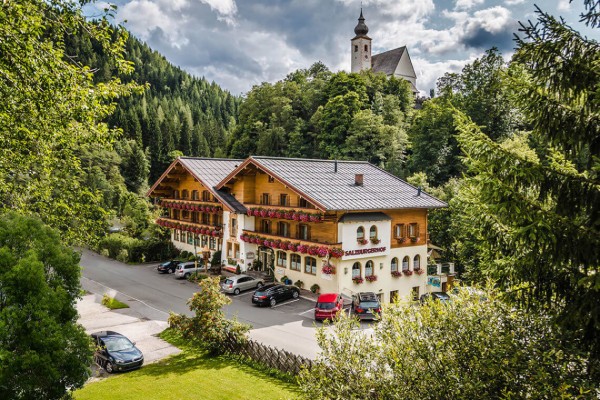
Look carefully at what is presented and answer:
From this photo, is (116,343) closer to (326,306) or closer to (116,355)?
(116,355)

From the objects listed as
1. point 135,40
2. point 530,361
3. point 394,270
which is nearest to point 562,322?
point 530,361

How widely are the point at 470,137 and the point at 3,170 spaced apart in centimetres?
1094

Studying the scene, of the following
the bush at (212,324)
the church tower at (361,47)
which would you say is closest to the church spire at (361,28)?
the church tower at (361,47)

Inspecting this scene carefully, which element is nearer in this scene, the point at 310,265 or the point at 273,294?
the point at 273,294

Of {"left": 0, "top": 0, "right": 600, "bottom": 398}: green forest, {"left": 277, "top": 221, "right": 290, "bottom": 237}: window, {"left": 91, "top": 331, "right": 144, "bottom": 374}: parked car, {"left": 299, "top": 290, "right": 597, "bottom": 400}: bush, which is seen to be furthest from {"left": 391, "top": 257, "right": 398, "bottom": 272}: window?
{"left": 299, "top": 290, "right": 597, "bottom": 400}: bush

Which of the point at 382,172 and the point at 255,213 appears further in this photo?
the point at 382,172

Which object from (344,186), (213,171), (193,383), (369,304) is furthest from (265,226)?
(193,383)

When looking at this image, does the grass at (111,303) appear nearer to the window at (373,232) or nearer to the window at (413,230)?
the window at (373,232)

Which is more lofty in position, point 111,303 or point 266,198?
point 266,198

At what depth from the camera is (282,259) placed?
35562 mm

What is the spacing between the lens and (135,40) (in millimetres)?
184625

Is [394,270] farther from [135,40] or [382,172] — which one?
[135,40]

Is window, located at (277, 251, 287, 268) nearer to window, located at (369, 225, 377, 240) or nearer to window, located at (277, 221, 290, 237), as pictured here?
window, located at (277, 221, 290, 237)

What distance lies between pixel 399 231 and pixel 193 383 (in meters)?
20.5
